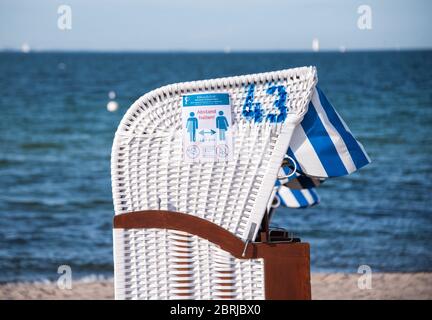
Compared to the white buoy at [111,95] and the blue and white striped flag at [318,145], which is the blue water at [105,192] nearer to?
the white buoy at [111,95]

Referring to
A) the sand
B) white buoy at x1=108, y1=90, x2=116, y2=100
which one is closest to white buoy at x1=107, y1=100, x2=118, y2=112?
white buoy at x1=108, y1=90, x2=116, y2=100

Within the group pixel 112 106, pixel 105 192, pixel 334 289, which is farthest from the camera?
pixel 112 106

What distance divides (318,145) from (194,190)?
0.47 m

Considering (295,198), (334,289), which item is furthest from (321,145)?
(334,289)

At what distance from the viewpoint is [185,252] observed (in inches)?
122

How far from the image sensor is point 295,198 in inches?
224

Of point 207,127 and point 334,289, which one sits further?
point 334,289

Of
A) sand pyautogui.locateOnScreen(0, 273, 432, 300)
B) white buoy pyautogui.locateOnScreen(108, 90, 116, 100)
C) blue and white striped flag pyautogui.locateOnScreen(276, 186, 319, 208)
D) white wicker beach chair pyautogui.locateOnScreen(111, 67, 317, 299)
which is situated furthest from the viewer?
white buoy pyautogui.locateOnScreen(108, 90, 116, 100)

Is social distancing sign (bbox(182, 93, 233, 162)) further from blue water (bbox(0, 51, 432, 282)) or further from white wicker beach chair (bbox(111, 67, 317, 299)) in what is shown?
blue water (bbox(0, 51, 432, 282))

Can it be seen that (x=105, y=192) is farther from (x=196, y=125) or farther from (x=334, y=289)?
(x=196, y=125)

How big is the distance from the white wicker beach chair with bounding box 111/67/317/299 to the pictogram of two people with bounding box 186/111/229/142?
0.12ft

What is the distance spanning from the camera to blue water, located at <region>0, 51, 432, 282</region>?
379 inches

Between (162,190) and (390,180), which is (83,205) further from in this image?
(162,190)
